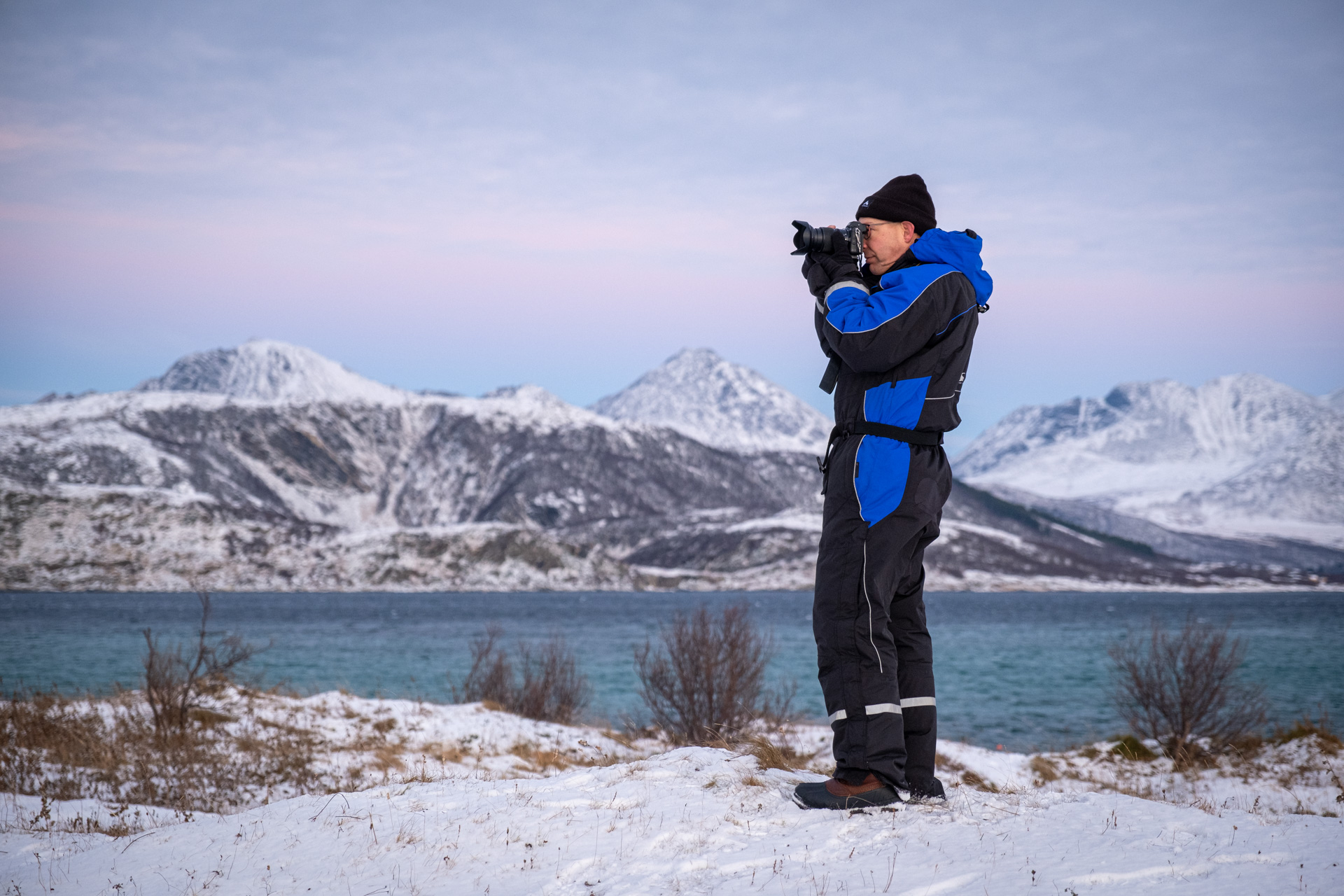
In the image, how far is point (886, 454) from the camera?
470 centimetres

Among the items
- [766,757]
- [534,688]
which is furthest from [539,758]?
[766,757]

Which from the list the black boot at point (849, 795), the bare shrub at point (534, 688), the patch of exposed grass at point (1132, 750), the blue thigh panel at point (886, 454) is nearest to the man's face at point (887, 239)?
the blue thigh panel at point (886, 454)

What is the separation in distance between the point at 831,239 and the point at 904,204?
43 centimetres

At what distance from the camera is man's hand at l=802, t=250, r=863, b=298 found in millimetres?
4875

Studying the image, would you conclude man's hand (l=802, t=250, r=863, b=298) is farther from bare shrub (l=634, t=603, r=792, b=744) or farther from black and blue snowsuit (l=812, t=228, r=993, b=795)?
bare shrub (l=634, t=603, r=792, b=744)

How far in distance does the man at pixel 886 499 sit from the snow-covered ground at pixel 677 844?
305mm

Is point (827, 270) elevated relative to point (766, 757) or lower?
elevated

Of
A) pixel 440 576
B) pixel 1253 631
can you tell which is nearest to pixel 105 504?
pixel 440 576

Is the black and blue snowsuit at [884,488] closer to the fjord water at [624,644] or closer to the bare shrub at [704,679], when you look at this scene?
the bare shrub at [704,679]

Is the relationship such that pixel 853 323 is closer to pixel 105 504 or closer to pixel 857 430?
pixel 857 430

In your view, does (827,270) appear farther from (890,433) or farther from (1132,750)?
(1132,750)

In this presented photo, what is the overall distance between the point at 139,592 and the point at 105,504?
19.1m

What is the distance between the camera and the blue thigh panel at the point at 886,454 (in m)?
4.68

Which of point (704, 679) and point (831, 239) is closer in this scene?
point (831, 239)
